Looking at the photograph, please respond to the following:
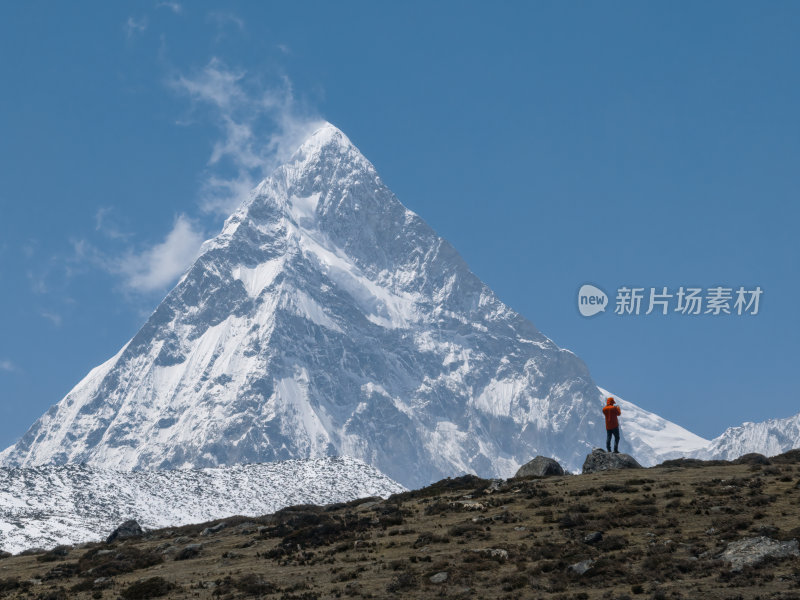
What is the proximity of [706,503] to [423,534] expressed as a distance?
11763 millimetres

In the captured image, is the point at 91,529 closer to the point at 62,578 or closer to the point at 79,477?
the point at 79,477

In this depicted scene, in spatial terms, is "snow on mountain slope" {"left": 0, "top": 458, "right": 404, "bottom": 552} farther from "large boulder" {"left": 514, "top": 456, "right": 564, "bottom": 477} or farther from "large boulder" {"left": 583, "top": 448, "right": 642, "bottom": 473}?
"large boulder" {"left": 583, "top": 448, "right": 642, "bottom": 473}

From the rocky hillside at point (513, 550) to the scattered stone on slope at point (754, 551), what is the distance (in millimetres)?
52

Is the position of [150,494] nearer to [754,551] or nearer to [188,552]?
[188,552]

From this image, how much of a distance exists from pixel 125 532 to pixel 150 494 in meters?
81.0

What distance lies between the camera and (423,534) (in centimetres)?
4281

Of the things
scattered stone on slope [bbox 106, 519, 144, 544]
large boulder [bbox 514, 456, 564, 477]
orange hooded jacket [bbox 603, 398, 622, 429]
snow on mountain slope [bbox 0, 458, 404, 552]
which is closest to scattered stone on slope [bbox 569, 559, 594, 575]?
orange hooded jacket [bbox 603, 398, 622, 429]

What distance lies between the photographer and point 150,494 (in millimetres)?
144875

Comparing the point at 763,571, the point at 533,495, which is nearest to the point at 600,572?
the point at 763,571

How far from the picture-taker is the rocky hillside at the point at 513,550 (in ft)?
109

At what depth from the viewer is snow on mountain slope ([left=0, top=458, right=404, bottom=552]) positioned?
11731 centimetres

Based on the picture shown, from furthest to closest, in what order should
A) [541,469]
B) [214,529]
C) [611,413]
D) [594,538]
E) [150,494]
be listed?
[150,494]
[541,469]
[214,529]
[611,413]
[594,538]

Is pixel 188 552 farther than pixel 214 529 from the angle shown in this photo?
No

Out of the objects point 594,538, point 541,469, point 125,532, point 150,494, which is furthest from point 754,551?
point 150,494
